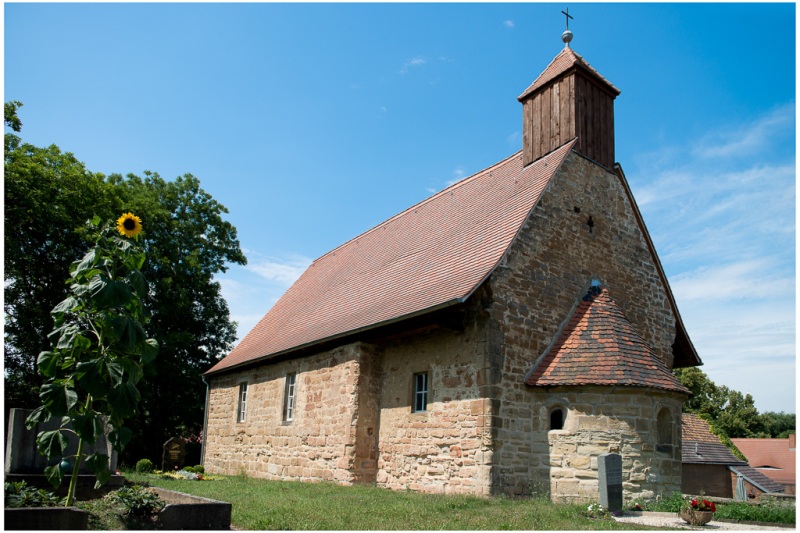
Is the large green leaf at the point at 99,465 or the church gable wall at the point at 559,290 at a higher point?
the church gable wall at the point at 559,290

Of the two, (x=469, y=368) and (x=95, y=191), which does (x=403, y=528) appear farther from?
(x=95, y=191)

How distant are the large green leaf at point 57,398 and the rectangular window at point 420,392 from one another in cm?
760

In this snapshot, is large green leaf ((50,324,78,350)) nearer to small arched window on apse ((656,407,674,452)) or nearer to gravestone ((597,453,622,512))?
gravestone ((597,453,622,512))

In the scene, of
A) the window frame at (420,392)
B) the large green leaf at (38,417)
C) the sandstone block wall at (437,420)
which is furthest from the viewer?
the window frame at (420,392)

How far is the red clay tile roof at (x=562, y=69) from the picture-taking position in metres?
15.5

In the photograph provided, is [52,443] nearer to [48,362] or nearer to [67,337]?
[48,362]

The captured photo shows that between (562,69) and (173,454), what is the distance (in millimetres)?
17182

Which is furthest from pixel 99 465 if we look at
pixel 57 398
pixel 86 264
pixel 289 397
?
pixel 289 397

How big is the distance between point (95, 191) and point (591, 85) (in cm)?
1634

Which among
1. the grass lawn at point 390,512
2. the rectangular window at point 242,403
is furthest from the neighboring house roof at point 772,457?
the grass lawn at point 390,512

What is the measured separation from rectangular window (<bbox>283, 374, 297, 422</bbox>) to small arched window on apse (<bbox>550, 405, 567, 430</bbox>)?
710 centimetres

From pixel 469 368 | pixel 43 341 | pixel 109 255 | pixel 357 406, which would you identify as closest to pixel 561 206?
pixel 469 368

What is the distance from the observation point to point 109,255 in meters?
7.18

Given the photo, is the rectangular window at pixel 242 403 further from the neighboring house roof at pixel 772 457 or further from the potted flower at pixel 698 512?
the neighboring house roof at pixel 772 457
